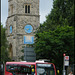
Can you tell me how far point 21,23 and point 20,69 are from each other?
34448 millimetres

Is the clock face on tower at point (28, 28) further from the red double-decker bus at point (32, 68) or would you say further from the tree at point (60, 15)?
the red double-decker bus at point (32, 68)

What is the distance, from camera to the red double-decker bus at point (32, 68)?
97.2 feet

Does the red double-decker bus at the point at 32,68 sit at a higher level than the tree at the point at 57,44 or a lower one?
lower

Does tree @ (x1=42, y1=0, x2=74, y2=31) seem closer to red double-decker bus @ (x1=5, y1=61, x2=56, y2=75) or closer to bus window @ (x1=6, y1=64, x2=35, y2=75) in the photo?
bus window @ (x1=6, y1=64, x2=35, y2=75)

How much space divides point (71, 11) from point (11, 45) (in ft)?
88.5

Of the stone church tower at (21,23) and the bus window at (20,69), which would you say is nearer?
the bus window at (20,69)

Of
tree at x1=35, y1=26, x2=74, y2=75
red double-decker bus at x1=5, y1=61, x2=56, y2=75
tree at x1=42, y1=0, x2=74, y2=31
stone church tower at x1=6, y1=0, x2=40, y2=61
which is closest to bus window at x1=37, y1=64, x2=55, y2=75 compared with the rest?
red double-decker bus at x1=5, y1=61, x2=56, y2=75

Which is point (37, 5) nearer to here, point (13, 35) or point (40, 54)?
point (13, 35)

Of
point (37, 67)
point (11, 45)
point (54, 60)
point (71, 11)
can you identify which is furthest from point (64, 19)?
point (11, 45)

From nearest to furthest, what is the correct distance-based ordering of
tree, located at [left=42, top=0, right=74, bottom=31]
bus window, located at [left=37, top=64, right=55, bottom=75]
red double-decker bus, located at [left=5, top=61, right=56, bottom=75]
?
1. bus window, located at [left=37, top=64, right=55, bottom=75]
2. red double-decker bus, located at [left=5, top=61, right=56, bottom=75]
3. tree, located at [left=42, top=0, right=74, bottom=31]

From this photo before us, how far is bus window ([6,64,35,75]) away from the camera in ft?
99.1

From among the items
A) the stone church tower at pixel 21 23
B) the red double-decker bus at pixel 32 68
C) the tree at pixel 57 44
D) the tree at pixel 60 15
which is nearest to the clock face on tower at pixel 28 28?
the stone church tower at pixel 21 23

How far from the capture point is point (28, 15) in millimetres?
65500

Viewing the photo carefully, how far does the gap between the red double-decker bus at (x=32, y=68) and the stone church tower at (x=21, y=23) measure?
31.9 meters
